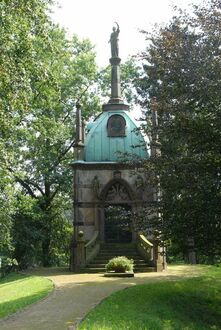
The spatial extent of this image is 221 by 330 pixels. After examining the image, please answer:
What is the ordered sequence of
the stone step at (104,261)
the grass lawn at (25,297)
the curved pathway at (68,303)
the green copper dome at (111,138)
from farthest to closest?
the green copper dome at (111,138) → the stone step at (104,261) → the grass lawn at (25,297) → the curved pathway at (68,303)

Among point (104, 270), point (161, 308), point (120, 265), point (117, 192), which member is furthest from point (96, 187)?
point (161, 308)

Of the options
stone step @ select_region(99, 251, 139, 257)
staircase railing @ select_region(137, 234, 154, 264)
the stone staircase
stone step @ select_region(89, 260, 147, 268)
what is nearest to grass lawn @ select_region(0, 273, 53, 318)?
the stone staircase

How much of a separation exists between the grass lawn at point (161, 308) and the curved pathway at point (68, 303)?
46 centimetres

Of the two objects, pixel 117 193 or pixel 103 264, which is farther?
pixel 117 193

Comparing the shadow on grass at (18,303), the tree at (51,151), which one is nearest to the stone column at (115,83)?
the tree at (51,151)

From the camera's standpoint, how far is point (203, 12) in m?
13.5

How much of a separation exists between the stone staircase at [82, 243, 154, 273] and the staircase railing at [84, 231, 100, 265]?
0.68 feet

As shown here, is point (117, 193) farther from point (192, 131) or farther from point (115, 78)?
point (192, 131)

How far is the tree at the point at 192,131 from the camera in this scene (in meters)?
12.8

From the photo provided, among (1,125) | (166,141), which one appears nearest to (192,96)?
(166,141)

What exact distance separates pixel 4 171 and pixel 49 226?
54.3ft

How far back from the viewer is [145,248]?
917 inches

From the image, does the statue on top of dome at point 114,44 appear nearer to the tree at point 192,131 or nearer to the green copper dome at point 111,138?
the green copper dome at point 111,138

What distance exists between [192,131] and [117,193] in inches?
500
